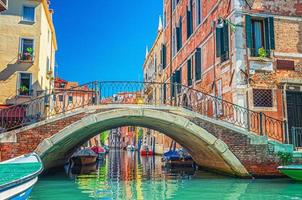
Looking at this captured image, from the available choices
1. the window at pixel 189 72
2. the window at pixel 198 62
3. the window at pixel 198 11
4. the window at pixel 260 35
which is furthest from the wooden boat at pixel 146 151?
the window at pixel 260 35

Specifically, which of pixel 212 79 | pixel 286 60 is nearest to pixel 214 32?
pixel 212 79

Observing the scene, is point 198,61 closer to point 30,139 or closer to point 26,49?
point 30,139

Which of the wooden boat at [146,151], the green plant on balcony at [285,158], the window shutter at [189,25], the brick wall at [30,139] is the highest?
the window shutter at [189,25]

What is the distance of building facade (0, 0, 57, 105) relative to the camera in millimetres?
17250

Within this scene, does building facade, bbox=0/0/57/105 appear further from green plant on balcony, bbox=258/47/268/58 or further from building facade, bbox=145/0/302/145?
green plant on balcony, bbox=258/47/268/58

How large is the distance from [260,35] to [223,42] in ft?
4.37

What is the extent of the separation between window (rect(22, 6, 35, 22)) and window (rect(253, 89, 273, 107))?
41.9 ft

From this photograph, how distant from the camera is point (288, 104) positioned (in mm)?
11719

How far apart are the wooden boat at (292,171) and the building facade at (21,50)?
40.6 feet

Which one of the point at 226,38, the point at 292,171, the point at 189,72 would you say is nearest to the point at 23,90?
the point at 189,72

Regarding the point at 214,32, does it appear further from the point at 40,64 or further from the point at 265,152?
the point at 40,64

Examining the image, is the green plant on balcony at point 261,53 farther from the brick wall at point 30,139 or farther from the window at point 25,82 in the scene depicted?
the window at point 25,82

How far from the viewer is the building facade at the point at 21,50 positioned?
17.2 meters

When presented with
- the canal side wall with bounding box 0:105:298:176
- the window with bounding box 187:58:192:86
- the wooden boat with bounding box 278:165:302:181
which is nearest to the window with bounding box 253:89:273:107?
the canal side wall with bounding box 0:105:298:176
